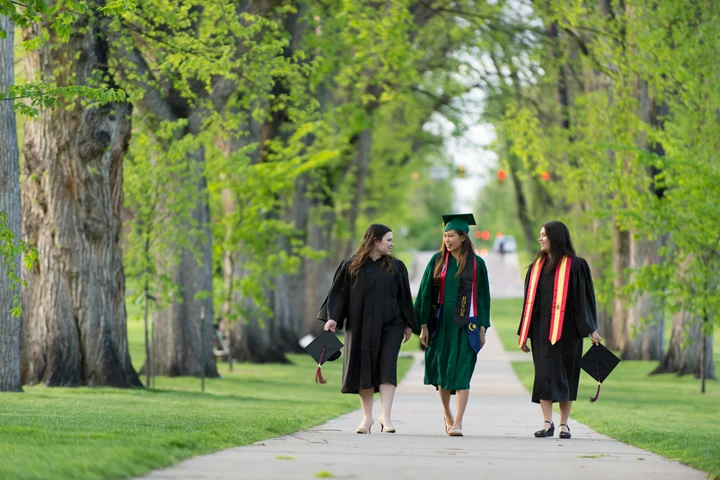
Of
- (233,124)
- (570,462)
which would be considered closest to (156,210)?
(233,124)

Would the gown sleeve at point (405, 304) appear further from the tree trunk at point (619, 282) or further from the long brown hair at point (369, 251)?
the tree trunk at point (619, 282)

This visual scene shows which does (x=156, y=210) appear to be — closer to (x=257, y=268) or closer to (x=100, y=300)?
(x=100, y=300)

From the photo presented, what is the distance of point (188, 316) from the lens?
24.9 m

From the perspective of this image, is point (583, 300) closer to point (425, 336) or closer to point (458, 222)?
point (458, 222)

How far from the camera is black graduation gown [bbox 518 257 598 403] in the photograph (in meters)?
12.4

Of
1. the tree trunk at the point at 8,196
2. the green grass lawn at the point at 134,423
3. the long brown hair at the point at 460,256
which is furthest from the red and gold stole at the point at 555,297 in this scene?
the tree trunk at the point at 8,196

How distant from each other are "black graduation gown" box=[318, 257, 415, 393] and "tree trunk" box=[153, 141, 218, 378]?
11955mm

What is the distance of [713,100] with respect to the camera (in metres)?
21.4

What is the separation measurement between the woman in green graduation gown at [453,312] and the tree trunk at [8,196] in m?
5.41

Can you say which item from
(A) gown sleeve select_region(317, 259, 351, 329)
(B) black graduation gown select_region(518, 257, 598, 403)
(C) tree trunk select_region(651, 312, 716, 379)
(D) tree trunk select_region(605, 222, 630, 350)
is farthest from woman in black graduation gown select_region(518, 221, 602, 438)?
(D) tree trunk select_region(605, 222, 630, 350)

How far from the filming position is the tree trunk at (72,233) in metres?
18.0

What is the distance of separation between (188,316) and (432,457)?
15.9m

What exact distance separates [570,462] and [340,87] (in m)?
29.2

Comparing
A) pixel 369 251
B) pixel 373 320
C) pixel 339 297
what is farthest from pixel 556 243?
pixel 339 297
